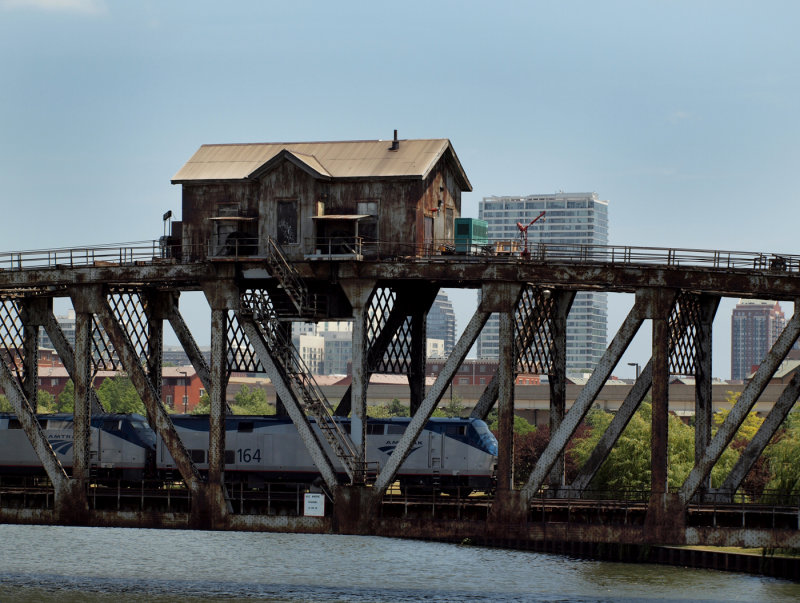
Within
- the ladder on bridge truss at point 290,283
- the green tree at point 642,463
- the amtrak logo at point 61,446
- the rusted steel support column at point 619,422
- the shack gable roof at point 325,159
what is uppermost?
the shack gable roof at point 325,159

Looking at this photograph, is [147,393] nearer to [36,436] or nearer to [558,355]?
[36,436]

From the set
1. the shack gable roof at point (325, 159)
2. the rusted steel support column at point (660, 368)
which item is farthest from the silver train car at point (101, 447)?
the rusted steel support column at point (660, 368)

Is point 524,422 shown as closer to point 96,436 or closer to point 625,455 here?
point 625,455

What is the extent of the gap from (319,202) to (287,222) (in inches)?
64.4

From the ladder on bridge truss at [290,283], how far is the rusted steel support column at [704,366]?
1631 cm

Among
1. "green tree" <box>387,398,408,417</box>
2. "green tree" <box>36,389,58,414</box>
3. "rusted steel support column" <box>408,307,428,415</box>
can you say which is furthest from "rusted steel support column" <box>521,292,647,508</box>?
"green tree" <box>36,389,58,414</box>

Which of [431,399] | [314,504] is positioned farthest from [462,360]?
[314,504]

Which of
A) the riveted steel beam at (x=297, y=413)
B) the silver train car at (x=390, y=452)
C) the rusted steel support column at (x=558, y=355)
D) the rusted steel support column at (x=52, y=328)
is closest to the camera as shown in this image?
the riveted steel beam at (x=297, y=413)

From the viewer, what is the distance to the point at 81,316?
55125 millimetres

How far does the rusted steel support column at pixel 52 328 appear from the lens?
59344mm

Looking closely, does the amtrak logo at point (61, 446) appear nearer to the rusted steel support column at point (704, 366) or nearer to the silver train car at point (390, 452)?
the silver train car at point (390, 452)

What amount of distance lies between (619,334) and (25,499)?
26572mm

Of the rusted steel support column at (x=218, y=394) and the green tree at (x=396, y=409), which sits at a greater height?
Result: the rusted steel support column at (x=218, y=394)

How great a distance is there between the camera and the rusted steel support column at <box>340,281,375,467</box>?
170 ft
